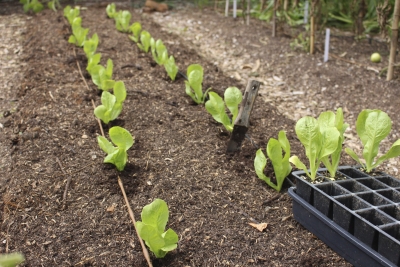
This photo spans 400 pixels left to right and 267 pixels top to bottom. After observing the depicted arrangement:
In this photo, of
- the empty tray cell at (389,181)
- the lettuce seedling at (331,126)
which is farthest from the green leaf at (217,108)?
the empty tray cell at (389,181)

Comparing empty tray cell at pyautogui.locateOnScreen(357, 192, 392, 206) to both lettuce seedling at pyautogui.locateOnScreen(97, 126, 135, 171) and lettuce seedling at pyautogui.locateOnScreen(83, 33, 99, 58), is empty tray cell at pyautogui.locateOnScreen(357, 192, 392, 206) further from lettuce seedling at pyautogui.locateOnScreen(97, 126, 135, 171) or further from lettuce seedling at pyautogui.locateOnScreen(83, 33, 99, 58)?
lettuce seedling at pyautogui.locateOnScreen(83, 33, 99, 58)

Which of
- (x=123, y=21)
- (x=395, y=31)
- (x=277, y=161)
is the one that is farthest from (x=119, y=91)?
(x=123, y=21)

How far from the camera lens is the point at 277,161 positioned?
88.4 inches

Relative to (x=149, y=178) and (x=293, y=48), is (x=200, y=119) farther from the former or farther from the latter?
(x=293, y=48)

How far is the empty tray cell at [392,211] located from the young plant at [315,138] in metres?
0.32

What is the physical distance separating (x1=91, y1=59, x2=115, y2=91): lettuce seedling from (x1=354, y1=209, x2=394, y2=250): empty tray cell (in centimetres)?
215

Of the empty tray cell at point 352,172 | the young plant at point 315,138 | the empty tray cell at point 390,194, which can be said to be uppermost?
the young plant at point 315,138

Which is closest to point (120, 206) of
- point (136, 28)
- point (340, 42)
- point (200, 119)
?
point (200, 119)

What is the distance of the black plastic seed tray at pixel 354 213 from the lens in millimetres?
1699

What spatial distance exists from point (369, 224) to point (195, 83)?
1.79 metres

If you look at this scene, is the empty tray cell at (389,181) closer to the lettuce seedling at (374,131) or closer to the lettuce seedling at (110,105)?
the lettuce seedling at (374,131)

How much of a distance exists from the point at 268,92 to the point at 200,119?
45.0 inches

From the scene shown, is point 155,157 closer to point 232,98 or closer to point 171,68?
point 232,98

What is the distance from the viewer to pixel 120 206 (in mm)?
2213
